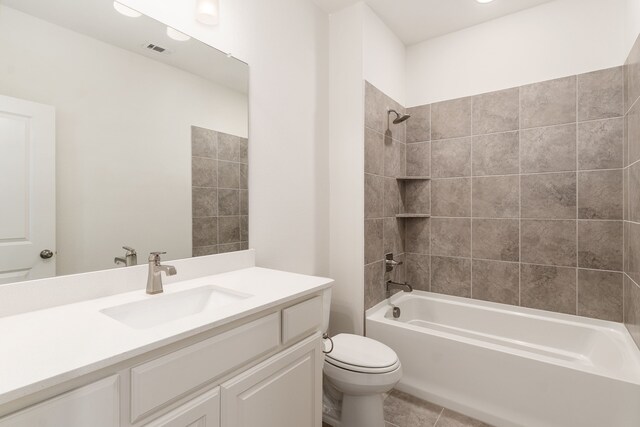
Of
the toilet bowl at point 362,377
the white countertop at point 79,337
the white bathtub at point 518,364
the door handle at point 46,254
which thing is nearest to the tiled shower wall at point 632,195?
the white bathtub at point 518,364

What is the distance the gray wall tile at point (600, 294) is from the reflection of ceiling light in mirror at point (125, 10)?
9.40 feet

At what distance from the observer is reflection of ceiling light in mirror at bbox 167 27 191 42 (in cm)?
135

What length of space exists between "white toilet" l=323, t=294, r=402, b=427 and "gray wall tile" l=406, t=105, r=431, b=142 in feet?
5.86

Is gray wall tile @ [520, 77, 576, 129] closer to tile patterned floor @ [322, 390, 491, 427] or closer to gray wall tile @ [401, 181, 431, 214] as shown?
gray wall tile @ [401, 181, 431, 214]

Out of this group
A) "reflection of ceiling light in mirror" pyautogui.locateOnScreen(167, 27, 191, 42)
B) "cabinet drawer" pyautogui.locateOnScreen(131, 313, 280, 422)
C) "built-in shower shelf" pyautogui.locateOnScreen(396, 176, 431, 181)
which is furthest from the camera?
"built-in shower shelf" pyautogui.locateOnScreen(396, 176, 431, 181)

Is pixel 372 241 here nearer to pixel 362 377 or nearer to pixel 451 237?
pixel 451 237

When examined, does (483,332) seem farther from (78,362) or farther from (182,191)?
(78,362)

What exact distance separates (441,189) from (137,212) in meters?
2.23

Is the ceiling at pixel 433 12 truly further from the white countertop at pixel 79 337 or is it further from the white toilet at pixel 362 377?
the white toilet at pixel 362 377

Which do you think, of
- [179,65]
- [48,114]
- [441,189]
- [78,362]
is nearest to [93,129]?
[48,114]

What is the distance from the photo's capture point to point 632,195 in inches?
66.9

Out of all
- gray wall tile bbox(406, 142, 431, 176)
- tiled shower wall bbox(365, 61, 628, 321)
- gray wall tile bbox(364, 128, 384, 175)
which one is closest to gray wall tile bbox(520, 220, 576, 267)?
tiled shower wall bbox(365, 61, 628, 321)

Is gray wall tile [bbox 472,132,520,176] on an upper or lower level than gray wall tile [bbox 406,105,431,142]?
lower

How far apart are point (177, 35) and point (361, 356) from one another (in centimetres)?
179
